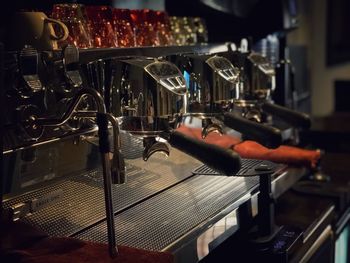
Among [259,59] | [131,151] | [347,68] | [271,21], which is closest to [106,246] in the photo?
[131,151]

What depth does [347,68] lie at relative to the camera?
4.48 m

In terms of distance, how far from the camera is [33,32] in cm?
98

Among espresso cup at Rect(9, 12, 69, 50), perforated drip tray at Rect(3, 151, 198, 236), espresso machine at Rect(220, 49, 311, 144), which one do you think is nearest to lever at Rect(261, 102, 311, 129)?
espresso machine at Rect(220, 49, 311, 144)

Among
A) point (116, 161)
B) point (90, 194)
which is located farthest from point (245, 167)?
point (116, 161)

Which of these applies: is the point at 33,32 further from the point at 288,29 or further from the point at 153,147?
the point at 288,29

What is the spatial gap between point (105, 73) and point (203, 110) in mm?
239

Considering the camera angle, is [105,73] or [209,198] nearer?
[105,73]

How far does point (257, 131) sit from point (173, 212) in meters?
0.22

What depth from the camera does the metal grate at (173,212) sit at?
2.99ft

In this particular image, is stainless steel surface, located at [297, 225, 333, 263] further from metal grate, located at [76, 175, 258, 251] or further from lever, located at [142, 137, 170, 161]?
lever, located at [142, 137, 170, 161]

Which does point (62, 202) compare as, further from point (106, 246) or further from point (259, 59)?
point (259, 59)

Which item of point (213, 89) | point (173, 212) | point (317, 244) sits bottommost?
point (317, 244)

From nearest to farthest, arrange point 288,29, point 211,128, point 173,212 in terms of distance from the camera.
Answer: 1. point 173,212
2. point 211,128
3. point 288,29

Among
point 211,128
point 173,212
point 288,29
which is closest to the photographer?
point 173,212
